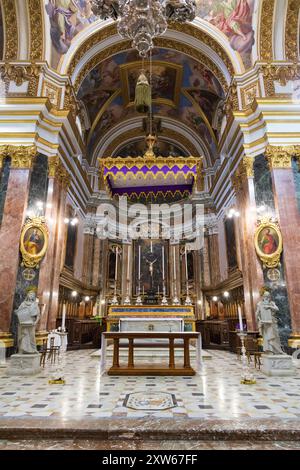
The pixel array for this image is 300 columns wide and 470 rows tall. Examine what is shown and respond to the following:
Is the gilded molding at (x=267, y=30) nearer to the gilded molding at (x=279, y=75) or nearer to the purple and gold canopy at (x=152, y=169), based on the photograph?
the gilded molding at (x=279, y=75)

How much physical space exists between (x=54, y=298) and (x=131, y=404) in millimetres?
6385

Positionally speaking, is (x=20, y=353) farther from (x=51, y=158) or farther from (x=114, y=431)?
(x=51, y=158)

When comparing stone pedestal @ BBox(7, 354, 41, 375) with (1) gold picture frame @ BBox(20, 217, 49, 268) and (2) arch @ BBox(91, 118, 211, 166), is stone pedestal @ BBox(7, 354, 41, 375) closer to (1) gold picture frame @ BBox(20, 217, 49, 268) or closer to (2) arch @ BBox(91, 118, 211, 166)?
(1) gold picture frame @ BBox(20, 217, 49, 268)

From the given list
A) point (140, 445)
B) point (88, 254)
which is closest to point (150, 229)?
point (88, 254)

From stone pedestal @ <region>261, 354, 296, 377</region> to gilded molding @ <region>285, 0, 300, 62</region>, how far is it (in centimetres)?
993

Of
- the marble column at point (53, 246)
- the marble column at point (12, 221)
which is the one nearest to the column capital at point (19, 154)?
the marble column at point (12, 221)

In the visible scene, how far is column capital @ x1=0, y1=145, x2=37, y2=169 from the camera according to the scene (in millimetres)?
9570

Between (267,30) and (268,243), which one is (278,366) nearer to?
(268,243)

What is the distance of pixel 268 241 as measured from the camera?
9.18 m

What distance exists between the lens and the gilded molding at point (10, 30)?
10432 millimetres

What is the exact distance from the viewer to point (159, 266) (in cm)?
1792

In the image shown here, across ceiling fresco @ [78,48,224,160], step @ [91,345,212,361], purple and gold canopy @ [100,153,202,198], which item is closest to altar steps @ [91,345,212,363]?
step @ [91,345,212,361]

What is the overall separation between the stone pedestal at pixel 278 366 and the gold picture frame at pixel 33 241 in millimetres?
6720
